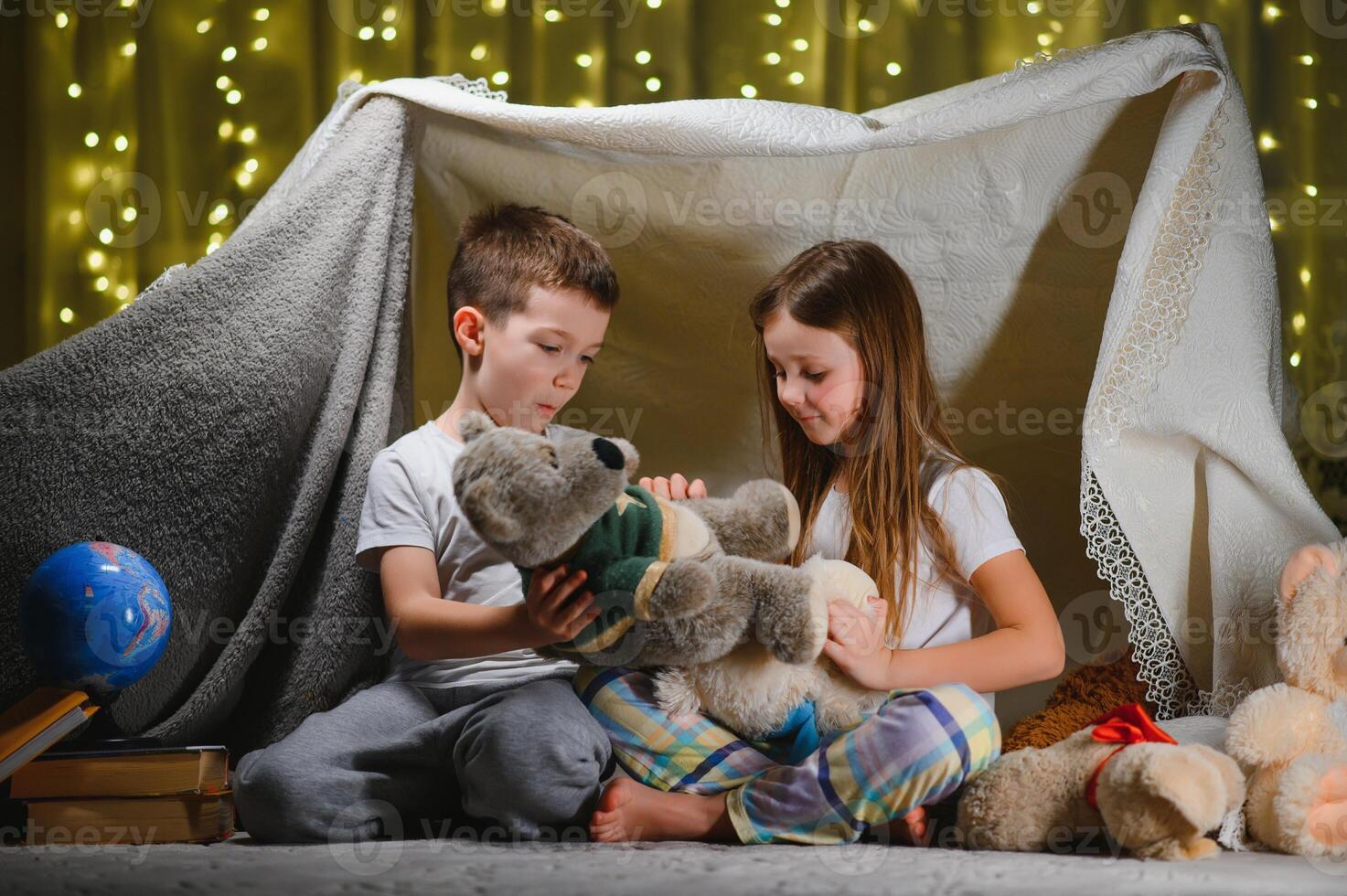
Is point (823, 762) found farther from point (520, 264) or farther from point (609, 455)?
point (520, 264)

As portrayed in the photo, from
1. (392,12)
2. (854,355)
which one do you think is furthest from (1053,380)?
(392,12)

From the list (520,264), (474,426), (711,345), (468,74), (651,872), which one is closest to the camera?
(651,872)

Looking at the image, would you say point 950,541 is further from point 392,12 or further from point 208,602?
point 392,12

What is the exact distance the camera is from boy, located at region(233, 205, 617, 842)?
960mm

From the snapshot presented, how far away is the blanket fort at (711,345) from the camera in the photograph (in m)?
1.13

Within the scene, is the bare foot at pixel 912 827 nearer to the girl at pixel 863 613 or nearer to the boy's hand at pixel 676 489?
the girl at pixel 863 613

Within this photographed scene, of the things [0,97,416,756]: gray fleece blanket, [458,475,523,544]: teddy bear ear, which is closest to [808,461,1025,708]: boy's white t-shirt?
[458,475,523,544]: teddy bear ear

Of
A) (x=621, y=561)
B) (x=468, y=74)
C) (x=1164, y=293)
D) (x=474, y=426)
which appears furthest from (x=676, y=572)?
(x=468, y=74)

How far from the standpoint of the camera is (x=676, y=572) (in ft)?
2.81

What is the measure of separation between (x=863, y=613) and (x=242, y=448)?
0.66 metres

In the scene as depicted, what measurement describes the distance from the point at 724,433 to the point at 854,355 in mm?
341

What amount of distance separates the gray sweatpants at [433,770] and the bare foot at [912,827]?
255 mm

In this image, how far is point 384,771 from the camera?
3.44 ft

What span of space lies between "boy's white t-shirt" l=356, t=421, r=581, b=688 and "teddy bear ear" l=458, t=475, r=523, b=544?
0.30 m
